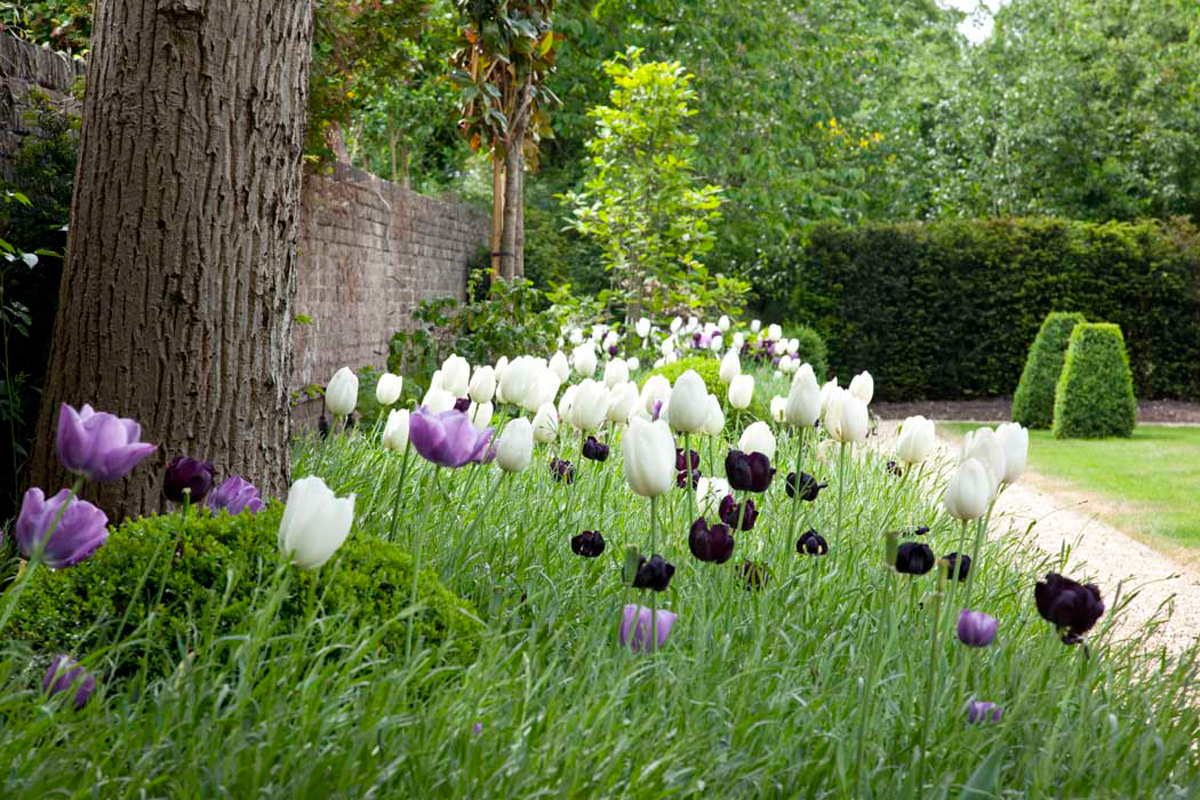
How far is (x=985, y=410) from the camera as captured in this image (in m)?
13.7

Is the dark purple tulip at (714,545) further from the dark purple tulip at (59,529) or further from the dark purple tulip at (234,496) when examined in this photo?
the dark purple tulip at (59,529)

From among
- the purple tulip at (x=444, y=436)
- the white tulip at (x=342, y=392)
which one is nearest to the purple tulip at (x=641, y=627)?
the purple tulip at (x=444, y=436)

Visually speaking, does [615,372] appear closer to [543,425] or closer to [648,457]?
[543,425]

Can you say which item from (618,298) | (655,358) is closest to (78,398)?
(655,358)

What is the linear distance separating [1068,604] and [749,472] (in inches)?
24.4

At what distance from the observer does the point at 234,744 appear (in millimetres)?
1509

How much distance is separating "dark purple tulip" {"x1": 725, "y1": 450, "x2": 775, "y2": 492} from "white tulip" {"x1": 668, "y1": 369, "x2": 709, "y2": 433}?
0.19 m

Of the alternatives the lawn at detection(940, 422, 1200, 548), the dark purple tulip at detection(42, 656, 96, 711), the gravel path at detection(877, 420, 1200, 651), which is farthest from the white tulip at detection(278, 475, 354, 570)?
the lawn at detection(940, 422, 1200, 548)

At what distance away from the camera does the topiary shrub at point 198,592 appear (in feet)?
6.40

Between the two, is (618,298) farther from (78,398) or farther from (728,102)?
(78,398)

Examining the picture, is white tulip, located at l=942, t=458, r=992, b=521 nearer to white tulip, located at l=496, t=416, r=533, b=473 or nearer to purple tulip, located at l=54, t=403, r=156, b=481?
white tulip, located at l=496, t=416, r=533, b=473

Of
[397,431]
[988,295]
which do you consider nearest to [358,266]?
[397,431]

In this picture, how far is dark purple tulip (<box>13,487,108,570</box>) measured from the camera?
1547 mm

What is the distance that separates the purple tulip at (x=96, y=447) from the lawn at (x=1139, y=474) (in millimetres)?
5892
